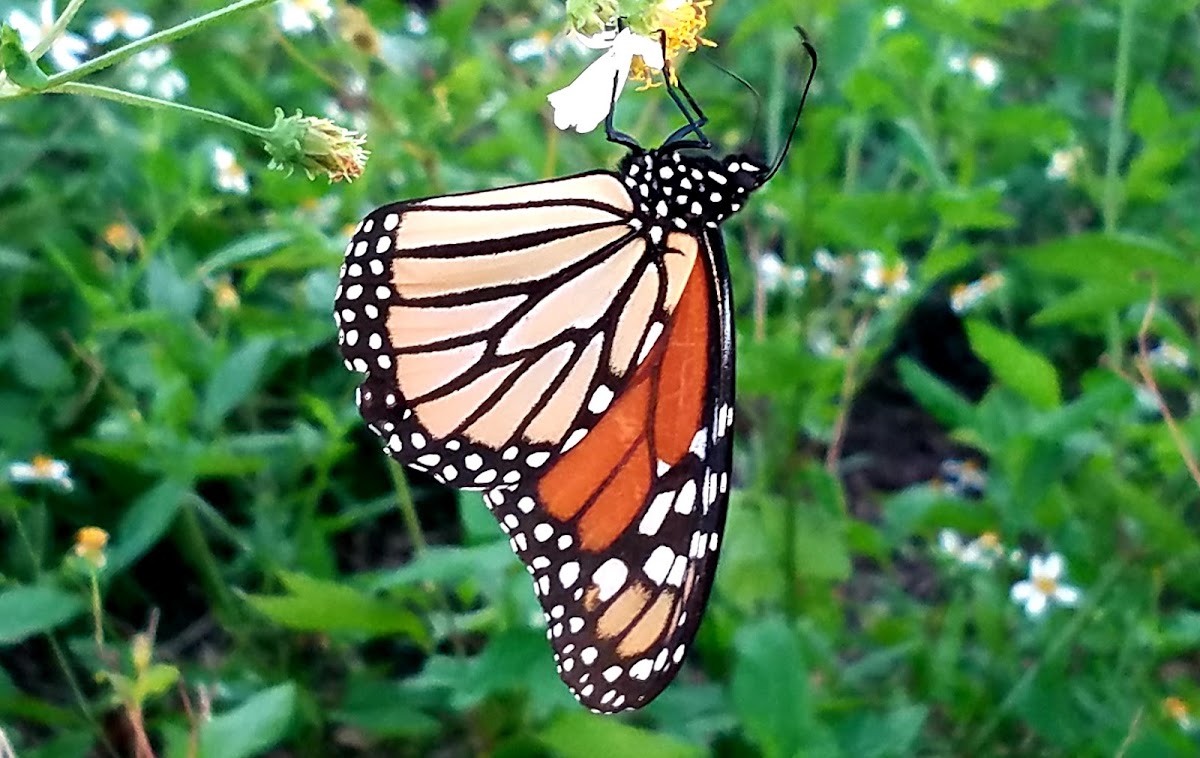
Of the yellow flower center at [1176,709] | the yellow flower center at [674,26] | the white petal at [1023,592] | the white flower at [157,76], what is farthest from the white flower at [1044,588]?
the white flower at [157,76]

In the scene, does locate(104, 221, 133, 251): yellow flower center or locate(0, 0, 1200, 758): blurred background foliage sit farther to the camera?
locate(104, 221, 133, 251): yellow flower center

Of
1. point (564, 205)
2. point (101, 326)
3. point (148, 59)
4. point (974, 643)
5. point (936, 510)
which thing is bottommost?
point (974, 643)

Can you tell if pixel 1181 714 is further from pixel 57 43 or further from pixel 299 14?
pixel 57 43

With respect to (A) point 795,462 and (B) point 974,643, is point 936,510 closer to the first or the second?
(A) point 795,462

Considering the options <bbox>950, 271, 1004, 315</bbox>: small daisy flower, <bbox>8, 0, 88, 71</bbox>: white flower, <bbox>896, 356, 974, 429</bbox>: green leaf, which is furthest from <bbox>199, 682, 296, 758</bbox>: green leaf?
<bbox>950, 271, 1004, 315</bbox>: small daisy flower

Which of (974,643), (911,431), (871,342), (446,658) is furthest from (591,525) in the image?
(911,431)

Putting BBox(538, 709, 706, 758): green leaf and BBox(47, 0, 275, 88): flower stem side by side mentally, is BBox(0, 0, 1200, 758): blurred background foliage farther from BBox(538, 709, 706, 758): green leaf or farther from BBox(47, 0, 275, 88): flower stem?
BBox(47, 0, 275, 88): flower stem

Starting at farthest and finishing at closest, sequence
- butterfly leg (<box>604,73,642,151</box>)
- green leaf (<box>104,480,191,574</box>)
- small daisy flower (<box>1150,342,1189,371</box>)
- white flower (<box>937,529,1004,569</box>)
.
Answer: small daisy flower (<box>1150,342,1189,371</box>) < white flower (<box>937,529,1004,569</box>) < green leaf (<box>104,480,191,574</box>) < butterfly leg (<box>604,73,642,151</box>)
